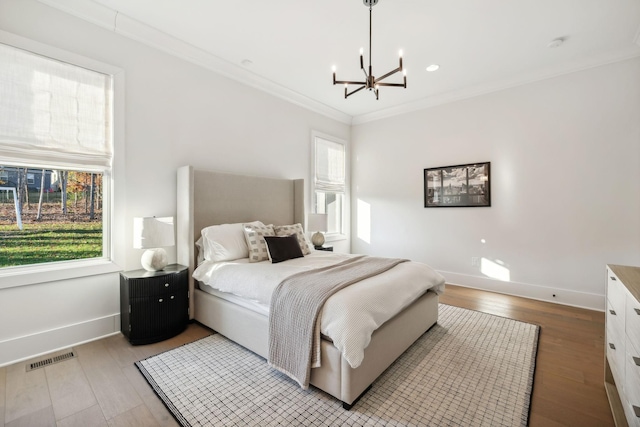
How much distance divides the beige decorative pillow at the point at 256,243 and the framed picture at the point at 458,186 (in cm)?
286

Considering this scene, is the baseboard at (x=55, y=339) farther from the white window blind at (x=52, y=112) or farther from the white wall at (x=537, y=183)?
the white wall at (x=537, y=183)

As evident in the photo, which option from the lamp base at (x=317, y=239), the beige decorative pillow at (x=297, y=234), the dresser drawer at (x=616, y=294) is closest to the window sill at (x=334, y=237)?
the lamp base at (x=317, y=239)

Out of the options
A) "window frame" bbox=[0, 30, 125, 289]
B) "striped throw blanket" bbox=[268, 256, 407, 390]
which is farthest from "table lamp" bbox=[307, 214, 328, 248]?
"window frame" bbox=[0, 30, 125, 289]

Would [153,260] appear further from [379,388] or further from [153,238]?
[379,388]

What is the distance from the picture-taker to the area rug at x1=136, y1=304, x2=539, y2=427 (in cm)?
168

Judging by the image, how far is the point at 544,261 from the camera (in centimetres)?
370

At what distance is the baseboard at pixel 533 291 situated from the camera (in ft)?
11.2

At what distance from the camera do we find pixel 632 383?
4.34 ft

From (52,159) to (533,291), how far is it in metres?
5.51

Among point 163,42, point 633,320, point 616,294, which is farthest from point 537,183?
point 163,42

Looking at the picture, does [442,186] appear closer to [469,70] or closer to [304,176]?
[469,70]

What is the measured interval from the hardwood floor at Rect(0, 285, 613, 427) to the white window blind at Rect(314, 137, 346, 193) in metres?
3.12

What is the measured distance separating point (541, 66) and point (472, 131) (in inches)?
41.3

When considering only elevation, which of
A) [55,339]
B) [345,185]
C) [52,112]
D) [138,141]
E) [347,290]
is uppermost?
[52,112]
